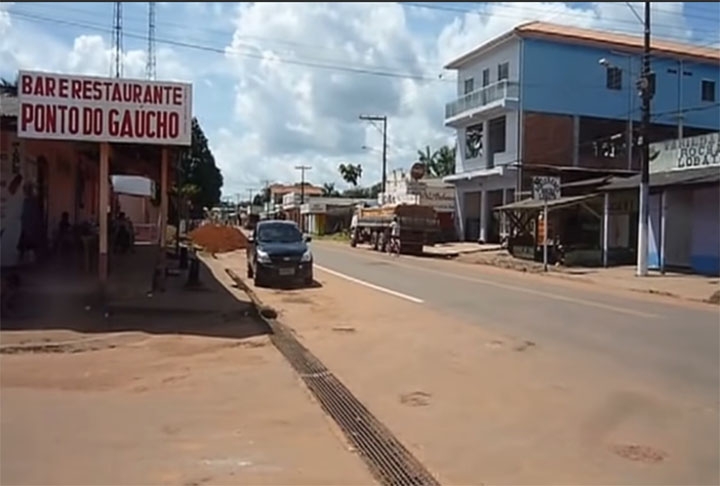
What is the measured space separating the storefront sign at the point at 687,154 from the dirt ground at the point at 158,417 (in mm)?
23417

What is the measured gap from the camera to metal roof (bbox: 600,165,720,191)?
90.5ft

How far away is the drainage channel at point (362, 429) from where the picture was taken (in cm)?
638

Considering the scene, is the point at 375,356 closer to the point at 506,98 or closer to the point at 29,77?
the point at 29,77

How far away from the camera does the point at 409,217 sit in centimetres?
4391

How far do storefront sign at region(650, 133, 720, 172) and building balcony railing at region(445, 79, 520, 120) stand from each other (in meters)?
13.2

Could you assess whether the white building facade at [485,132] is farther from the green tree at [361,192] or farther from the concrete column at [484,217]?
the green tree at [361,192]

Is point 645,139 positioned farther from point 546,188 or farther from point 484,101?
point 484,101

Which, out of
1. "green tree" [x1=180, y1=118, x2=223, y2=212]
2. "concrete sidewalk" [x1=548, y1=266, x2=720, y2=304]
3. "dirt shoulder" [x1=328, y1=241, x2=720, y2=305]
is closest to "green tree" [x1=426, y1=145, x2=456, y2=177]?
"green tree" [x1=180, y1=118, x2=223, y2=212]

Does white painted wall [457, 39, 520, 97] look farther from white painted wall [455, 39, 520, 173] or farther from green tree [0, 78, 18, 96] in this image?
green tree [0, 78, 18, 96]

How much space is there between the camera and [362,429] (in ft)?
25.3

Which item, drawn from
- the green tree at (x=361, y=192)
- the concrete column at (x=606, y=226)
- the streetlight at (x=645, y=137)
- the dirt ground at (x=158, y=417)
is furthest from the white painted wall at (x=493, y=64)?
the green tree at (x=361, y=192)

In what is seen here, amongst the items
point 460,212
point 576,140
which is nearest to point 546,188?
point 576,140

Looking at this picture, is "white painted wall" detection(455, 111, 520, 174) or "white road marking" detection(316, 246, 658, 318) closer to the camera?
"white road marking" detection(316, 246, 658, 318)

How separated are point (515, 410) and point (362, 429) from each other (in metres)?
1.67
